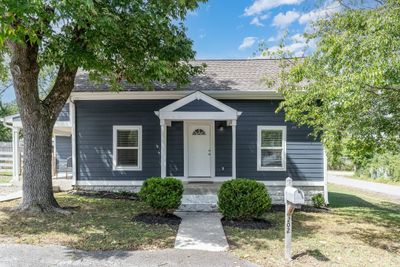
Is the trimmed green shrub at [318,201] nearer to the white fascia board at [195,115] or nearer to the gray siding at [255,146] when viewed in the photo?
the gray siding at [255,146]

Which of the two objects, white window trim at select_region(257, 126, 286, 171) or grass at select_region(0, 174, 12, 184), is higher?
white window trim at select_region(257, 126, 286, 171)

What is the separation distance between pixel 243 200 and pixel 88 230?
130 inches

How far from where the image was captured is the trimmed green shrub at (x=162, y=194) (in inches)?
290

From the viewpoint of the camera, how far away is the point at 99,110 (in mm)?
11055

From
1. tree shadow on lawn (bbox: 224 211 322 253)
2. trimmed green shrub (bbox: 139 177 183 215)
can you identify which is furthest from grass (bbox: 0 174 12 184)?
tree shadow on lawn (bbox: 224 211 322 253)

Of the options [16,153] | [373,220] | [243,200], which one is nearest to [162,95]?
[243,200]

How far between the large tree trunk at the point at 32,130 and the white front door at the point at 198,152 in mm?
4661

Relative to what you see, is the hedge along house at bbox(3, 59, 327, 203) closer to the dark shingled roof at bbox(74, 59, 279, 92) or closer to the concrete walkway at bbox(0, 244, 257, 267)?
the dark shingled roof at bbox(74, 59, 279, 92)

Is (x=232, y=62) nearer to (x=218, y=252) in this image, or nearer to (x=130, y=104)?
(x=130, y=104)

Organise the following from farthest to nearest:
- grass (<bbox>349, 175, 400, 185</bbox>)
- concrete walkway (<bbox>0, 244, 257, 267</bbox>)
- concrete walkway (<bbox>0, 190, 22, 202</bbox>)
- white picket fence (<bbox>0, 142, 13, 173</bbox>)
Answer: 1. grass (<bbox>349, 175, 400, 185</bbox>)
2. white picket fence (<bbox>0, 142, 13, 173</bbox>)
3. concrete walkway (<bbox>0, 190, 22, 202</bbox>)
4. concrete walkway (<bbox>0, 244, 257, 267</bbox>)

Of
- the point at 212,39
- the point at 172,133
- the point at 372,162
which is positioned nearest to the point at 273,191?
the point at 172,133

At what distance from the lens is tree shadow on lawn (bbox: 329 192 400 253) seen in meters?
→ 6.62

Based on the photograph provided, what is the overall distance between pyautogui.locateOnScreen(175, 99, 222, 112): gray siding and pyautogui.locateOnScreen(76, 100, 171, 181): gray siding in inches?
58.9

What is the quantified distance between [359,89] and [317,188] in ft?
20.6
